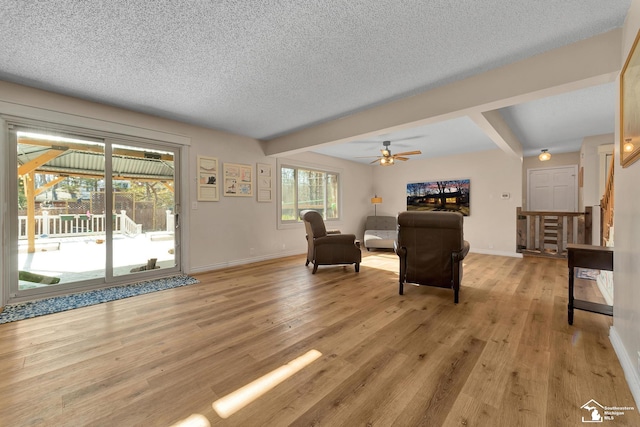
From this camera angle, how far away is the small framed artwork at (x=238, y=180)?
487 centimetres

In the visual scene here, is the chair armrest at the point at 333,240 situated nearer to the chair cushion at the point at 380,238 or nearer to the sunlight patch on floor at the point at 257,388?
the chair cushion at the point at 380,238

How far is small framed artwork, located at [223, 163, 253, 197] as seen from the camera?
16.0 ft

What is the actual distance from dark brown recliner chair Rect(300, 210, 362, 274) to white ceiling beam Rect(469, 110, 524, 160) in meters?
2.47

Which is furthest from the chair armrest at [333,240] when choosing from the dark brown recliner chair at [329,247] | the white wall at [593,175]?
the white wall at [593,175]

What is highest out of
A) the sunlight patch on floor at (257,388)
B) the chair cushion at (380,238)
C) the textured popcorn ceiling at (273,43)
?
the textured popcorn ceiling at (273,43)

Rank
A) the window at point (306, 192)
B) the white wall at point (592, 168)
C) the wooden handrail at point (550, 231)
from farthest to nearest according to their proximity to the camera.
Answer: the window at point (306, 192), the wooden handrail at point (550, 231), the white wall at point (592, 168)

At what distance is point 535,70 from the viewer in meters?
2.46

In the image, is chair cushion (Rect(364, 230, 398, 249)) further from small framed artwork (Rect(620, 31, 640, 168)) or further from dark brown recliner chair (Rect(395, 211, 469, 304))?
small framed artwork (Rect(620, 31, 640, 168))

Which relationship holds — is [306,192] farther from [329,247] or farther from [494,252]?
[494,252]

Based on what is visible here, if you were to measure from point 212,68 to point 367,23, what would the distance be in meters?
1.55

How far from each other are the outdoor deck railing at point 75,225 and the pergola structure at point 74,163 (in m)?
0.07

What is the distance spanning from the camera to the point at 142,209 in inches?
158

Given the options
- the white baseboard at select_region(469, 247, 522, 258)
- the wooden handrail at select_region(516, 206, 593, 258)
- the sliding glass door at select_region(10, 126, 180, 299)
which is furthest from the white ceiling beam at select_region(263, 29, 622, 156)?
the white baseboard at select_region(469, 247, 522, 258)

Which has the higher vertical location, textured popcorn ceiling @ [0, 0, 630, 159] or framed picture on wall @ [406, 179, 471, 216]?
textured popcorn ceiling @ [0, 0, 630, 159]
